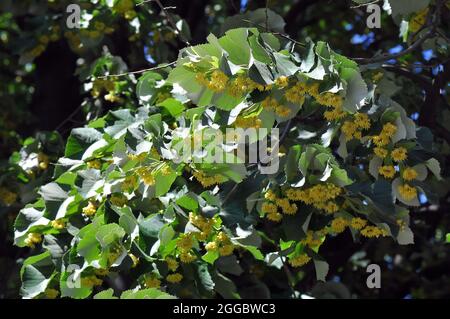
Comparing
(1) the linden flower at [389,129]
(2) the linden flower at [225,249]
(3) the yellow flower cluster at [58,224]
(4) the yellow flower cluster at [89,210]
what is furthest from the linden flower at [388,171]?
(3) the yellow flower cluster at [58,224]

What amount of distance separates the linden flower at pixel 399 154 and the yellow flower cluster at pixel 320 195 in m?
0.23

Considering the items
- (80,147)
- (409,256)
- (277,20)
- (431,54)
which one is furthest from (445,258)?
(80,147)

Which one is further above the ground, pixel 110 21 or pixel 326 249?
pixel 110 21

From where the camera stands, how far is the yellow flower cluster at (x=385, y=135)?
10.7ft

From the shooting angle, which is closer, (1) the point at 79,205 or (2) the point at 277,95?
(2) the point at 277,95

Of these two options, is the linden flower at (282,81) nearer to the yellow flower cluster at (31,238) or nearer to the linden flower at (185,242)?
the linden flower at (185,242)

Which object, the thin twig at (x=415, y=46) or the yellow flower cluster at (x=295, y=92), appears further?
the thin twig at (x=415, y=46)

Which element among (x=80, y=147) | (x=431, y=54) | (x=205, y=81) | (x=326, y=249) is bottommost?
(x=326, y=249)

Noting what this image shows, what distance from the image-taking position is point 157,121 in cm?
339

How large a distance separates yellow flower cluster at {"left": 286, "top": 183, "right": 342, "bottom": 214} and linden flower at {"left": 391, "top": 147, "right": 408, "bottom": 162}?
23 cm

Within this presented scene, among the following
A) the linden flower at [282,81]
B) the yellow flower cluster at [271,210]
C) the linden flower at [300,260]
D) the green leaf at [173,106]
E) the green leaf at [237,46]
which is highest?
the green leaf at [237,46]
